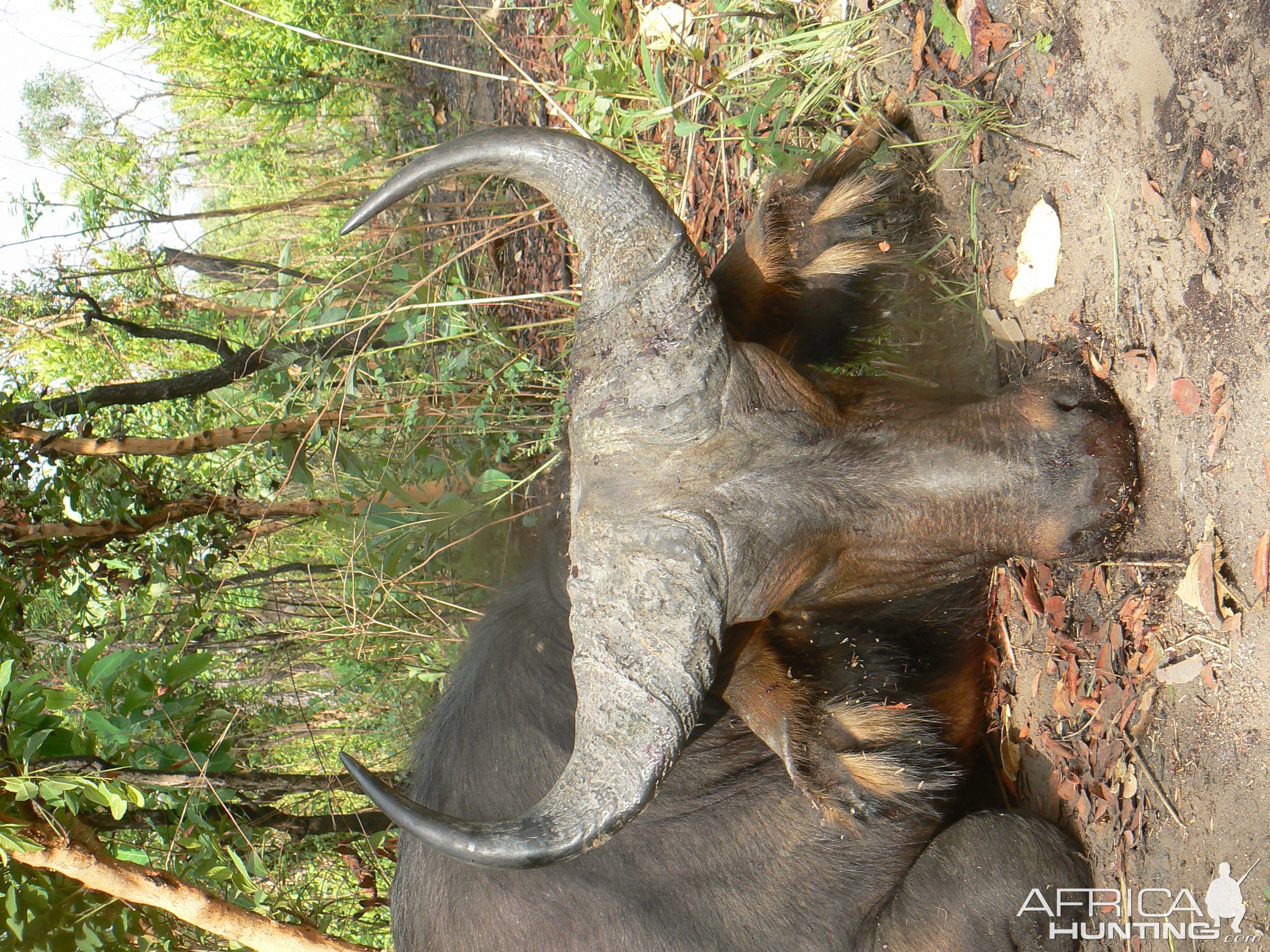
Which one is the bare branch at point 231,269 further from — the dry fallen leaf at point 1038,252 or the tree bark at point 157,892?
the dry fallen leaf at point 1038,252

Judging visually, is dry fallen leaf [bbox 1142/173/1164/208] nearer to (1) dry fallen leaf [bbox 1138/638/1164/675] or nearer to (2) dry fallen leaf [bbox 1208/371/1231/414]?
(2) dry fallen leaf [bbox 1208/371/1231/414]

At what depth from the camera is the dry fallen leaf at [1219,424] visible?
2.36 meters

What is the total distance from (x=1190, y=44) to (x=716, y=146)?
8.76 feet

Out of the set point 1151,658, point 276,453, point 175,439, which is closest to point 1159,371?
point 1151,658

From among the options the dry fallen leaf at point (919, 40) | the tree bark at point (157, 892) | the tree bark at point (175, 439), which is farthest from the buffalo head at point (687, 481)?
the tree bark at point (175, 439)

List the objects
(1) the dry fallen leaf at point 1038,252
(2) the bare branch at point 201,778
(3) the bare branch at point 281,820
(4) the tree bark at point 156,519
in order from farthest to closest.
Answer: (3) the bare branch at point 281,820 < (4) the tree bark at point 156,519 < (2) the bare branch at point 201,778 < (1) the dry fallen leaf at point 1038,252

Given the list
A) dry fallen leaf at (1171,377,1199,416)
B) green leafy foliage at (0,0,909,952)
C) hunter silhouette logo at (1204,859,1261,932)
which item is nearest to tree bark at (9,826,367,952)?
green leafy foliage at (0,0,909,952)

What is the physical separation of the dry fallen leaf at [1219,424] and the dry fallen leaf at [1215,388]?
1 centimetres

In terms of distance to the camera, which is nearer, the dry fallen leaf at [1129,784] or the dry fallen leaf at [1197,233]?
the dry fallen leaf at [1197,233]

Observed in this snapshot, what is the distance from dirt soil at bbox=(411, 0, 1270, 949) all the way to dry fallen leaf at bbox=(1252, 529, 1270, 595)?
0.07ft

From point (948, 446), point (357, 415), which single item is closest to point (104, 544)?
point (357, 415)

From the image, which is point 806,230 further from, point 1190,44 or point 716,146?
point 716,146

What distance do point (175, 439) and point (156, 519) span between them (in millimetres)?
418

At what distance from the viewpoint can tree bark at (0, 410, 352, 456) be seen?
418 cm
